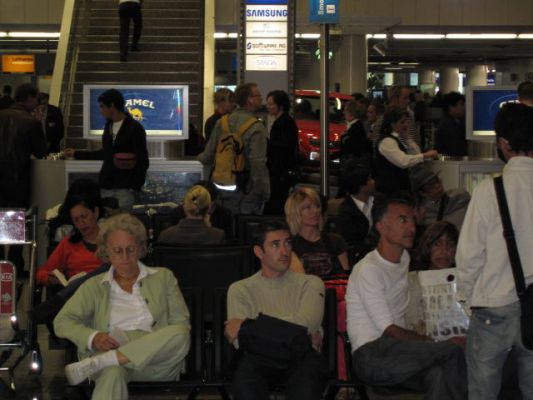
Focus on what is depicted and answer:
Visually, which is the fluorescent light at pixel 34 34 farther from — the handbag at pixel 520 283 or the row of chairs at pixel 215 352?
the handbag at pixel 520 283

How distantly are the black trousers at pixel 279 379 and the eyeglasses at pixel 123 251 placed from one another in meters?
0.80

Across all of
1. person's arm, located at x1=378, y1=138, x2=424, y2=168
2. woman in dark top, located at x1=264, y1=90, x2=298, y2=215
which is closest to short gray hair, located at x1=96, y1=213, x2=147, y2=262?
person's arm, located at x1=378, y1=138, x2=424, y2=168

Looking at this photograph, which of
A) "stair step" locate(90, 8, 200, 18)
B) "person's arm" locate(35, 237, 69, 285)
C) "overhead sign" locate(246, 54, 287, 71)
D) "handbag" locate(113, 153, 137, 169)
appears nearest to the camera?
"person's arm" locate(35, 237, 69, 285)

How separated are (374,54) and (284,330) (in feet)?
103

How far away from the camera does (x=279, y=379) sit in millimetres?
5723

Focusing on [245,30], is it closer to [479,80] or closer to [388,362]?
[388,362]

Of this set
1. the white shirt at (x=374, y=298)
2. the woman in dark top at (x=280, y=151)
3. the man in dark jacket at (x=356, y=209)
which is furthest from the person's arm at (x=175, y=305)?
the woman in dark top at (x=280, y=151)

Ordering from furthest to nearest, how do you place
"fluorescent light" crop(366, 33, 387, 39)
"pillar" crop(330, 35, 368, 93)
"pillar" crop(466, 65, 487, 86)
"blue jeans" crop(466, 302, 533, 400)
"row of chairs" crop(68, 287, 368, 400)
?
"pillar" crop(466, 65, 487, 86)
"fluorescent light" crop(366, 33, 387, 39)
"pillar" crop(330, 35, 368, 93)
"row of chairs" crop(68, 287, 368, 400)
"blue jeans" crop(466, 302, 533, 400)

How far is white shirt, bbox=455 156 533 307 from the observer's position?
4.88m

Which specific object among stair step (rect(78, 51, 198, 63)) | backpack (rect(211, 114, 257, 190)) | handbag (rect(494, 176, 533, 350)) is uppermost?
stair step (rect(78, 51, 198, 63))

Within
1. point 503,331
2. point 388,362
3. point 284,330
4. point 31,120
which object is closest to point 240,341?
point 284,330

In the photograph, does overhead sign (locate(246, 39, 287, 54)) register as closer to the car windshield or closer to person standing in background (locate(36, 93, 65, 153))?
the car windshield

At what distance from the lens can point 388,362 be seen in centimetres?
555

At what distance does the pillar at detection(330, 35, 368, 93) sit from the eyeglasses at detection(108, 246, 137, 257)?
22.6 metres
